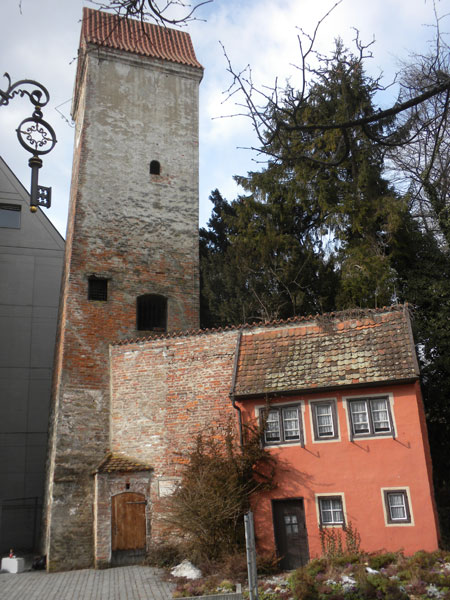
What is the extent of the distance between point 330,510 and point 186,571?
3663 mm

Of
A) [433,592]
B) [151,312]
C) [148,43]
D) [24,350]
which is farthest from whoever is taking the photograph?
[148,43]

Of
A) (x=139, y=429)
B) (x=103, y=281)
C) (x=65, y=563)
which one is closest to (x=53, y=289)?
(x=103, y=281)

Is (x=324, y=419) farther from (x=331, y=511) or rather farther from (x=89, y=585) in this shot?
(x=89, y=585)

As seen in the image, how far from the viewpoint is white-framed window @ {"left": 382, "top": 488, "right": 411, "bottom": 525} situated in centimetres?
1342

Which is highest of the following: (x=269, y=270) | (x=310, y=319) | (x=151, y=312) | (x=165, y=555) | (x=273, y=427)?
(x=269, y=270)

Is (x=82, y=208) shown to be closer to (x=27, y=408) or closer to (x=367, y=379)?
(x=27, y=408)

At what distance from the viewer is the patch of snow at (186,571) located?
43.7 ft

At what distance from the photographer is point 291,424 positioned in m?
15.0

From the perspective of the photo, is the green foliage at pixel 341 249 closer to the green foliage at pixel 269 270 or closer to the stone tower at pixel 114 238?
the green foliage at pixel 269 270

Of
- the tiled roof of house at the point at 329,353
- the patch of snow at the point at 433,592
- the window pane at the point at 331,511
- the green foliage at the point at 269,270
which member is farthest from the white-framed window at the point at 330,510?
the green foliage at the point at 269,270

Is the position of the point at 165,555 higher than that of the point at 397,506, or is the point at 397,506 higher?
the point at 397,506

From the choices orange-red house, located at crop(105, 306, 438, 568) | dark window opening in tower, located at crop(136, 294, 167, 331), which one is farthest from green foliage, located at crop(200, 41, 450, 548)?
orange-red house, located at crop(105, 306, 438, 568)

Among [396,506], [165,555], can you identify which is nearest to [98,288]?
[165,555]

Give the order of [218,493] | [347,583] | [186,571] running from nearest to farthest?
[347,583] < [186,571] < [218,493]
